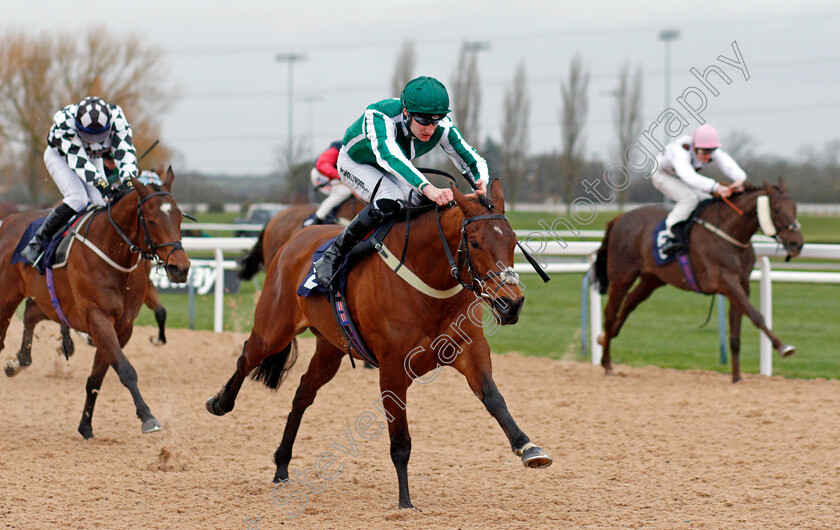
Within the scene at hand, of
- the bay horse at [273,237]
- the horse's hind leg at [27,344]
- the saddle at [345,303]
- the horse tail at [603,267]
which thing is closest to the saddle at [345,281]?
the saddle at [345,303]

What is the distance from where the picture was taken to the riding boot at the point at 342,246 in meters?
4.23

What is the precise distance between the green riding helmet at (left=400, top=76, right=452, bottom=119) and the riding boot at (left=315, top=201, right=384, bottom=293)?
520 millimetres

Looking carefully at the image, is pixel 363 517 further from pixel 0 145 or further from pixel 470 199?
pixel 0 145

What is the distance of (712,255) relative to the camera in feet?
26.0

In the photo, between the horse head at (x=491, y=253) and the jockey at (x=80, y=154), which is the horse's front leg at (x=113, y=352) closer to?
the jockey at (x=80, y=154)

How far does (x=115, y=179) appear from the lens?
6766 mm

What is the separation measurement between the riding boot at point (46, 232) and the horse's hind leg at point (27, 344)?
933 millimetres

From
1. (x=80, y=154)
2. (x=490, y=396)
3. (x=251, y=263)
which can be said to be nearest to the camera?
(x=490, y=396)

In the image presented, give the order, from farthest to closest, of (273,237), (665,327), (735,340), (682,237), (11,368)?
(665,327) < (273,237) < (682,237) < (735,340) < (11,368)

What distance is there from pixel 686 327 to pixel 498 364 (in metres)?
3.74

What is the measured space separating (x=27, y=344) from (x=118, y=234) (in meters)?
1.89

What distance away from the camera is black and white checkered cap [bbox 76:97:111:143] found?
5.97 meters

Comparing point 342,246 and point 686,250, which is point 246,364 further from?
point 686,250

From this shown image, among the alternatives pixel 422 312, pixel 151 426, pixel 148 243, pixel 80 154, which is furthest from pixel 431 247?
pixel 80 154
